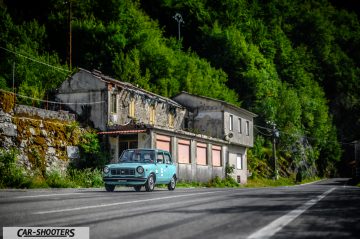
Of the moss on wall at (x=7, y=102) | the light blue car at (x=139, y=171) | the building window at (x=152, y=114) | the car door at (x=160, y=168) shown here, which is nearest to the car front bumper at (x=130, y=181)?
the light blue car at (x=139, y=171)

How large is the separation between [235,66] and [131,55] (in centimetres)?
1834

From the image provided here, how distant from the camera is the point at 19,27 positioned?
45125mm

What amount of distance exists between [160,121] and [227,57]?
2491cm

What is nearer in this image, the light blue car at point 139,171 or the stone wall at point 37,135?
the light blue car at point 139,171

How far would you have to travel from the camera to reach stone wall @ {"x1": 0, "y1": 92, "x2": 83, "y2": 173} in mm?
23219

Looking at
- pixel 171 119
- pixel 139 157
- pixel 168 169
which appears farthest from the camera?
pixel 171 119

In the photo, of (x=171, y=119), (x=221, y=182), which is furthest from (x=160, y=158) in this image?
(x=171, y=119)

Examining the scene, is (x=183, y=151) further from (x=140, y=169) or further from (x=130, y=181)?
(x=130, y=181)

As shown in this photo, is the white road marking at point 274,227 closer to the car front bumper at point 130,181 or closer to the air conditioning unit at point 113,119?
the car front bumper at point 130,181

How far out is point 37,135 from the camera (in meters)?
24.8

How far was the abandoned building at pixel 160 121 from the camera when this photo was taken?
29453 millimetres

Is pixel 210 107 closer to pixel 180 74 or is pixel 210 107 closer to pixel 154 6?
pixel 180 74

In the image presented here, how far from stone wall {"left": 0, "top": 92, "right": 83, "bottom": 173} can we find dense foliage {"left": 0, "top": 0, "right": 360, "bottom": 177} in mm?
9423

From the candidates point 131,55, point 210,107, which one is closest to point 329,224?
point 210,107
